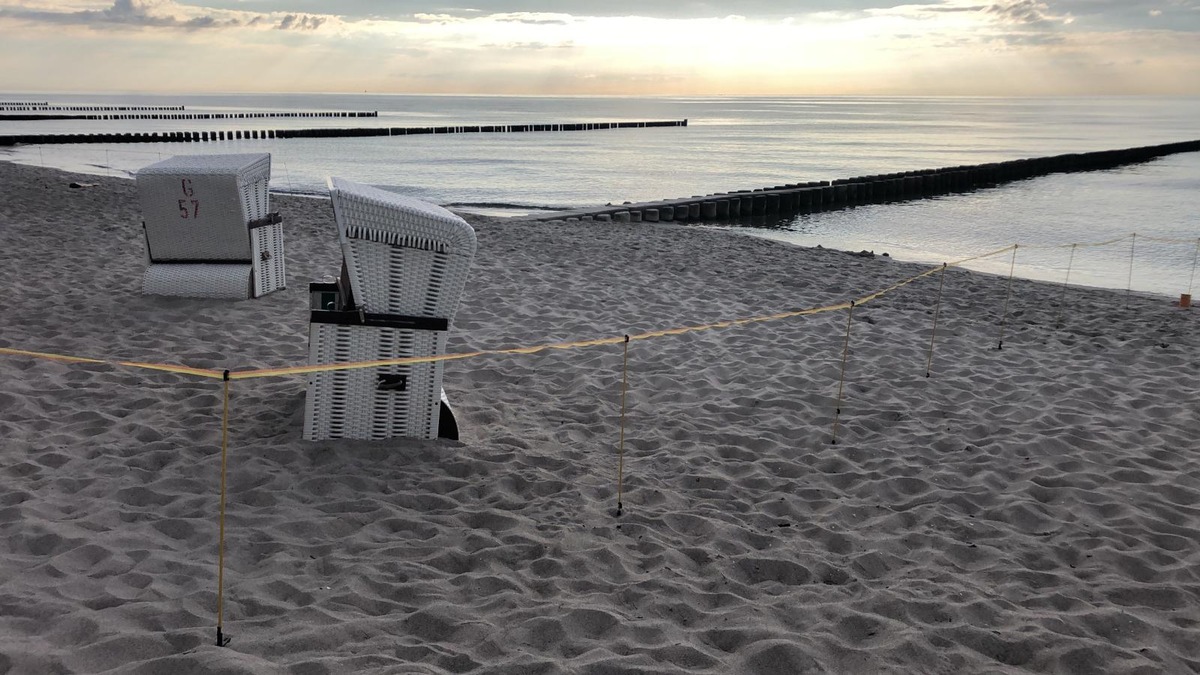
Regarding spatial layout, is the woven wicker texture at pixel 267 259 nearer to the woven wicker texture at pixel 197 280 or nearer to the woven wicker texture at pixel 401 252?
the woven wicker texture at pixel 197 280

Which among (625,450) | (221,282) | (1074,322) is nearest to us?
(625,450)

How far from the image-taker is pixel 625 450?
17.3 ft

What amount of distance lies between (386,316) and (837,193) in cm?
2513

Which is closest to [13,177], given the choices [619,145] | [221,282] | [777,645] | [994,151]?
[221,282]

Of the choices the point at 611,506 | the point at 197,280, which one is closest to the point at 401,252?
the point at 611,506

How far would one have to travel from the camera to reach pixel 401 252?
4508mm

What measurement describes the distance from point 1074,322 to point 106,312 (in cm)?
962

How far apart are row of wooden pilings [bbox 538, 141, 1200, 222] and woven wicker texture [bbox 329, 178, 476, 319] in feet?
39.1

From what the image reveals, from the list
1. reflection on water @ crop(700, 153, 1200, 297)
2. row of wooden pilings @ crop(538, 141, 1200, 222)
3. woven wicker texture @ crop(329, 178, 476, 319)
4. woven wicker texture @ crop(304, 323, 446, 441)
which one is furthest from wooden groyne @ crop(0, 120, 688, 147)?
woven wicker texture @ crop(329, 178, 476, 319)

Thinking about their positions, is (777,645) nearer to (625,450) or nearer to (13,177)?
(625,450)

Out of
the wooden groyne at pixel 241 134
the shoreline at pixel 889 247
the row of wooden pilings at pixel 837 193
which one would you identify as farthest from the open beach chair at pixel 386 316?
the wooden groyne at pixel 241 134

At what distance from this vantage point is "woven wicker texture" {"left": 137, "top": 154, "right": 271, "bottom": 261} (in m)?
7.61

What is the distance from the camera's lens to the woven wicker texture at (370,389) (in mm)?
4547

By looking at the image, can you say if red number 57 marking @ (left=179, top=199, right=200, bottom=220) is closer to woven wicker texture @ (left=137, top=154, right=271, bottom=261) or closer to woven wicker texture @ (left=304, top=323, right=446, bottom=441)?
woven wicker texture @ (left=137, top=154, right=271, bottom=261)
